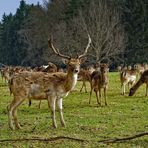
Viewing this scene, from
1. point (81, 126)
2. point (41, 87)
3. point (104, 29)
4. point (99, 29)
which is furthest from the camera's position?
point (104, 29)

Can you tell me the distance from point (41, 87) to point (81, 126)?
1374mm

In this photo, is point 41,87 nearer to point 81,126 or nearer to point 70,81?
point 70,81

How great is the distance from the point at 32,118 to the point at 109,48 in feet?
150

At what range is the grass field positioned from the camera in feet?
32.7

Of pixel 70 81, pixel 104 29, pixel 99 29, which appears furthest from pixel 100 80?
pixel 104 29

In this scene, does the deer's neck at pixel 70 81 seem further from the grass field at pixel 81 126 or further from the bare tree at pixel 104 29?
the bare tree at pixel 104 29

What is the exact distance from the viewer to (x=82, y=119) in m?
14.2

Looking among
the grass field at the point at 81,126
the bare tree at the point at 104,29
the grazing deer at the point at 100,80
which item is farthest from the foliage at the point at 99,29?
the grass field at the point at 81,126

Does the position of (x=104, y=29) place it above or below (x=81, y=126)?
above

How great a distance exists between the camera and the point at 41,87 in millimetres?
12648

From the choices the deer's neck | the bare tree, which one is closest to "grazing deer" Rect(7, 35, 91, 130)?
the deer's neck

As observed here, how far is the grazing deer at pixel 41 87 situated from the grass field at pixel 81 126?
469 millimetres

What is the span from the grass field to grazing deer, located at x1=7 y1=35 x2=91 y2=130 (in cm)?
47

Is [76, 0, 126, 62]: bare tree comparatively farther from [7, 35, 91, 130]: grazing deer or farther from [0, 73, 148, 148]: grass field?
[7, 35, 91, 130]: grazing deer
